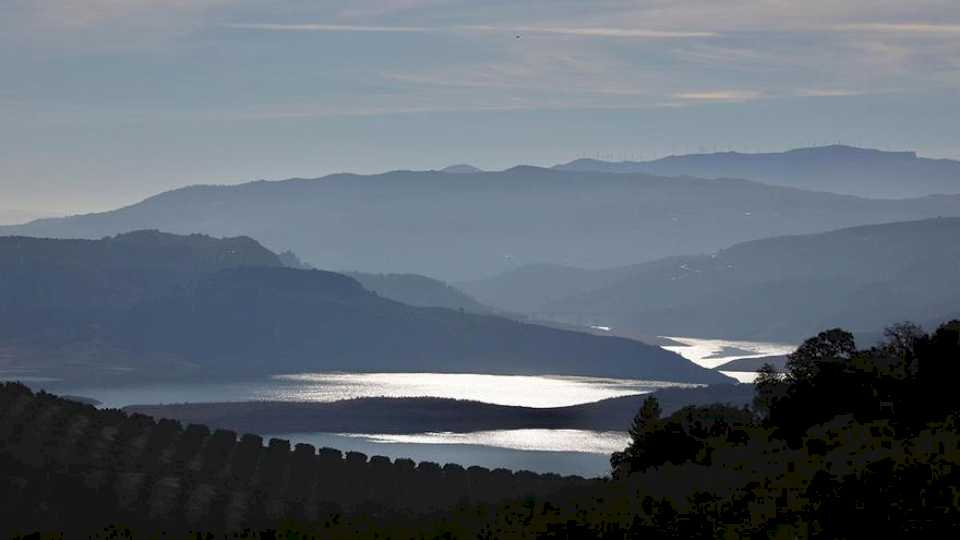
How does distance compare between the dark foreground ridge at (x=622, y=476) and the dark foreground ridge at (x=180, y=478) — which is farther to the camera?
the dark foreground ridge at (x=180, y=478)

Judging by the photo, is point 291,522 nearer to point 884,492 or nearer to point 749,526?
point 749,526

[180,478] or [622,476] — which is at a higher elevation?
[180,478]

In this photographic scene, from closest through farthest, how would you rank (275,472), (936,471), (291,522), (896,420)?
(291,522), (936,471), (896,420), (275,472)

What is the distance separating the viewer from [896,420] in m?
134

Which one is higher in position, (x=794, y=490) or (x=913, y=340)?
(x=913, y=340)

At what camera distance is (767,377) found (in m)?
160

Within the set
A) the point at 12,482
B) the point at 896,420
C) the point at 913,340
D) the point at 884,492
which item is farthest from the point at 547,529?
the point at 913,340

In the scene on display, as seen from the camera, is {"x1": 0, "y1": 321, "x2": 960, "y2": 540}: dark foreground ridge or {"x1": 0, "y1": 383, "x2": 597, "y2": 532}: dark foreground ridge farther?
{"x1": 0, "y1": 383, "x2": 597, "y2": 532}: dark foreground ridge

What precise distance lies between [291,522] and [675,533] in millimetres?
14674

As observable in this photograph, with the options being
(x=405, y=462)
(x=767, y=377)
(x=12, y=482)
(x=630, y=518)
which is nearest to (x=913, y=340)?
(x=767, y=377)

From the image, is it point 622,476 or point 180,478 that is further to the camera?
point 180,478

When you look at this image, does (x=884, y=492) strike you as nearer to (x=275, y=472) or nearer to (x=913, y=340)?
(x=913, y=340)

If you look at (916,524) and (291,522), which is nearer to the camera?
(916,524)

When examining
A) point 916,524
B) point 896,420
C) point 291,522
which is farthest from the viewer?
point 896,420
